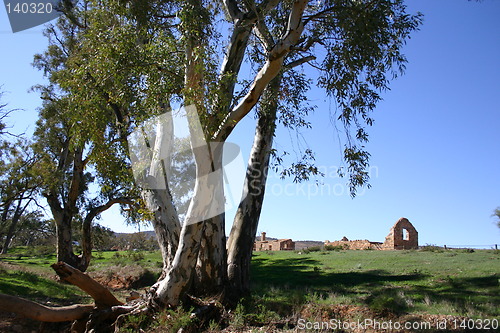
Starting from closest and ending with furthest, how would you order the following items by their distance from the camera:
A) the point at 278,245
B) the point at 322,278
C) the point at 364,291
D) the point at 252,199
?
the point at 364,291 < the point at 252,199 < the point at 322,278 < the point at 278,245

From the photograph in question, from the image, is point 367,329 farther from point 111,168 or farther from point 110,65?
point 110,65

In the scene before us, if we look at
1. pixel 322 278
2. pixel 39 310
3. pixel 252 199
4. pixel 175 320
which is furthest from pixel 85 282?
pixel 322 278

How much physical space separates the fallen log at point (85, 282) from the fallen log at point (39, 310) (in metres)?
0.23

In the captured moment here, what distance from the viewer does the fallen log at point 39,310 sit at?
6.21 metres

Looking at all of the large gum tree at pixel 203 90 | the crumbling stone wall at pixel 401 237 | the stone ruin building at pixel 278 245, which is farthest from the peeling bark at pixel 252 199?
the stone ruin building at pixel 278 245

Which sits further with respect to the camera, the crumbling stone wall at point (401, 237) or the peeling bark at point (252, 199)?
the crumbling stone wall at point (401, 237)

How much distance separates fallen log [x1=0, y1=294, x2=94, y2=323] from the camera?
20.4ft

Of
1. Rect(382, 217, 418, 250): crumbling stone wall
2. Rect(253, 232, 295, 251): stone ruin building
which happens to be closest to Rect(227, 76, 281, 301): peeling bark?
Rect(382, 217, 418, 250): crumbling stone wall

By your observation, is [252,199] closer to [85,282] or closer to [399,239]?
[85,282]

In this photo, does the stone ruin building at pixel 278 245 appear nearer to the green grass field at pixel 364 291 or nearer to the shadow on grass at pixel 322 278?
the shadow on grass at pixel 322 278

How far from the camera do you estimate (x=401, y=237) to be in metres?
24.0

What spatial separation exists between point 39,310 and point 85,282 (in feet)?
2.98

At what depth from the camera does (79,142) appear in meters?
8.73

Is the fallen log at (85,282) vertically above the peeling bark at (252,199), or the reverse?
the peeling bark at (252,199)
